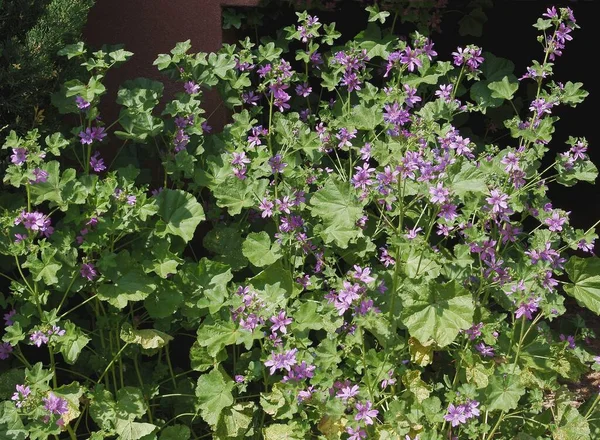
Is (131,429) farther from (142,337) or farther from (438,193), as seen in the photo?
(438,193)

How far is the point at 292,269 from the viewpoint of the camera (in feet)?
13.1

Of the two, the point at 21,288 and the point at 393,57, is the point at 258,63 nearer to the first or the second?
the point at 393,57

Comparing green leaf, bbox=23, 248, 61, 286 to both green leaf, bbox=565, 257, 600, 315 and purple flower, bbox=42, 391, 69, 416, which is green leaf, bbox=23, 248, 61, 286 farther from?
green leaf, bbox=565, 257, 600, 315

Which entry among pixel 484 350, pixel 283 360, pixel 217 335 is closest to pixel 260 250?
pixel 217 335

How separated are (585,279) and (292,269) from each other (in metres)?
1.19

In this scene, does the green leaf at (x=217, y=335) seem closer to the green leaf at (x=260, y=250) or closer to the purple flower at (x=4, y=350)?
the green leaf at (x=260, y=250)

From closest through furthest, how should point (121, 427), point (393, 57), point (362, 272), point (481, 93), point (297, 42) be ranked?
point (362, 272)
point (121, 427)
point (393, 57)
point (481, 93)
point (297, 42)

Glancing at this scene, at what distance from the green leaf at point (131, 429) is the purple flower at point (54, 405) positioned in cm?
26

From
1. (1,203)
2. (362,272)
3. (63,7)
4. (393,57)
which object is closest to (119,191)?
(1,203)

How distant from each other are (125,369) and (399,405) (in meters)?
1.20

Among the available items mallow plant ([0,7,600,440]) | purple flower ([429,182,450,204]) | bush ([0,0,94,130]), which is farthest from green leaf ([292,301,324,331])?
bush ([0,0,94,130])

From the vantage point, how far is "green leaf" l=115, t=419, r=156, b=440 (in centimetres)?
375

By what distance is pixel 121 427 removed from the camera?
377cm

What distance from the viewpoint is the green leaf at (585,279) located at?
3.84 m
